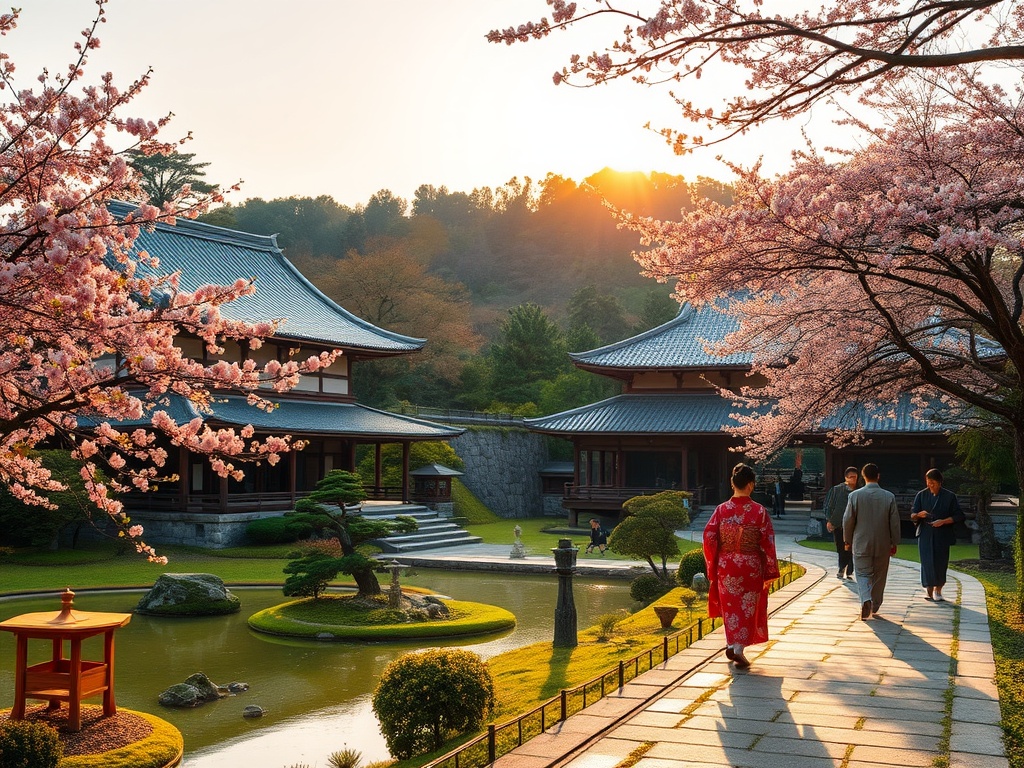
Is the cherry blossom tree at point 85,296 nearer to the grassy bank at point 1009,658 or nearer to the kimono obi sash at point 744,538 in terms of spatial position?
the kimono obi sash at point 744,538

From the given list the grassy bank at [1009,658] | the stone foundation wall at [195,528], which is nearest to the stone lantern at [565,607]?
the grassy bank at [1009,658]

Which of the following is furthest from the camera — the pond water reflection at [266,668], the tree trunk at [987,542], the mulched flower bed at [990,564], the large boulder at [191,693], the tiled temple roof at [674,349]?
the tiled temple roof at [674,349]

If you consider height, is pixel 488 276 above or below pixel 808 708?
above

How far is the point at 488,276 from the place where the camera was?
90500 millimetres

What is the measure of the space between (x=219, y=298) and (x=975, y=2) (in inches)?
197

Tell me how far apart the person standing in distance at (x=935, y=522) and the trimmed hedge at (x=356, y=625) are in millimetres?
6273

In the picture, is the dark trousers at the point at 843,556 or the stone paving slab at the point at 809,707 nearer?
the stone paving slab at the point at 809,707

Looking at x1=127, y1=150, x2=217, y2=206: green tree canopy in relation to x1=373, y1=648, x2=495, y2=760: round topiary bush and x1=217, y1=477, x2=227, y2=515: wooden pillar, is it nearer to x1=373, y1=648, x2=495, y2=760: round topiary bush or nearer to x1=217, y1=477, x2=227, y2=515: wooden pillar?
x1=217, y1=477, x2=227, y2=515: wooden pillar

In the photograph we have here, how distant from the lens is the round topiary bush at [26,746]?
6.71m

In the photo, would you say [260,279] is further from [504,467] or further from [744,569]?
[744,569]

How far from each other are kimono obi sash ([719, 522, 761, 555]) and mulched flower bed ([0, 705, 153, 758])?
17.6 feet

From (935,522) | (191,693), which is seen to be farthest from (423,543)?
(935,522)

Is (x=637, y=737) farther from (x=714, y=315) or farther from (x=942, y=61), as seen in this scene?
(x=714, y=315)

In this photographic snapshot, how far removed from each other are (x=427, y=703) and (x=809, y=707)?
2.78 m
